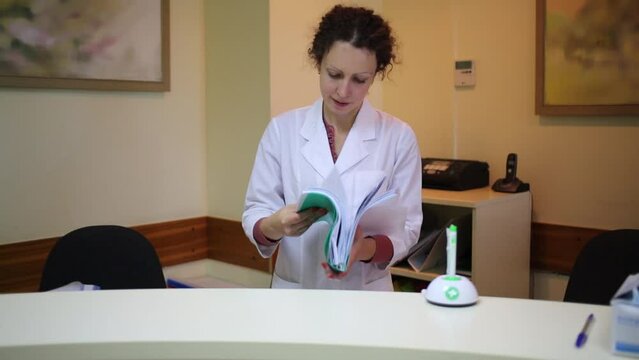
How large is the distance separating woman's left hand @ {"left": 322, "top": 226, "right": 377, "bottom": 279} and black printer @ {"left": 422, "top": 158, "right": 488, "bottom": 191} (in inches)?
45.0

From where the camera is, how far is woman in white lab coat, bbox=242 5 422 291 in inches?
69.3

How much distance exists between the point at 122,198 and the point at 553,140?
1822mm

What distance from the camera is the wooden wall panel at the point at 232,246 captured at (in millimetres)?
2924

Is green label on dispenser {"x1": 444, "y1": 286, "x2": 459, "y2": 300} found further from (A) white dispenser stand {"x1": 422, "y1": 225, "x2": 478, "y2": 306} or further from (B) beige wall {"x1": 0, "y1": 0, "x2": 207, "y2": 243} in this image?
(B) beige wall {"x1": 0, "y1": 0, "x2": 207, "y2": 243}

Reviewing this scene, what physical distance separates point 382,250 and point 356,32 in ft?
1.92

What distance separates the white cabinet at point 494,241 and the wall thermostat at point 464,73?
1.68 ft

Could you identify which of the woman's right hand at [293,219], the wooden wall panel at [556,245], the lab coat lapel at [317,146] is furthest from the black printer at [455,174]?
the woman's right hand at [293,219]

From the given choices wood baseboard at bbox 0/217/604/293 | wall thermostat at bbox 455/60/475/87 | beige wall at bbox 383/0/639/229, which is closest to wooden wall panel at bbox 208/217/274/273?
wood baseboard at bbox 0/217/604/293

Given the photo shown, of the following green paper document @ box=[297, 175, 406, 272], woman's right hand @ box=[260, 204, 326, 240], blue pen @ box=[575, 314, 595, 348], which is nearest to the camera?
blue pen @ box=[575, 314, 595, 348]

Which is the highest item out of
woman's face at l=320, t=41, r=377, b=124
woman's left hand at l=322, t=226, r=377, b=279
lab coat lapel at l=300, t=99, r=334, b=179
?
woman's face at l=320, t=41, r=377, b=124

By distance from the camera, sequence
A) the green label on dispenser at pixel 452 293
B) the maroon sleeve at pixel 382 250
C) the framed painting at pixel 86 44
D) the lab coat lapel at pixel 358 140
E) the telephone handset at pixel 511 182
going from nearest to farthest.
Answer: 1. the green label on dispenser at pixel 452 293
2. the maroon sleeve at pixel 382 250
3. the lab coat lapel at pixel 358 140
4. the framed painting at pixel 86 44
5. the telephone handset at pixel 511 182

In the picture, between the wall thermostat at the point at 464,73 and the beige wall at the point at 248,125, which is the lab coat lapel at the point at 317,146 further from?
the wall thermostat at the point at 464,73

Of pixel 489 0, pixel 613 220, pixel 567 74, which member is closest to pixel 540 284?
pixel 613 220

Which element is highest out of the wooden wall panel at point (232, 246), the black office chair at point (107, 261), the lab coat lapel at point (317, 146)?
the lab coat lapel at point (317, 146)
